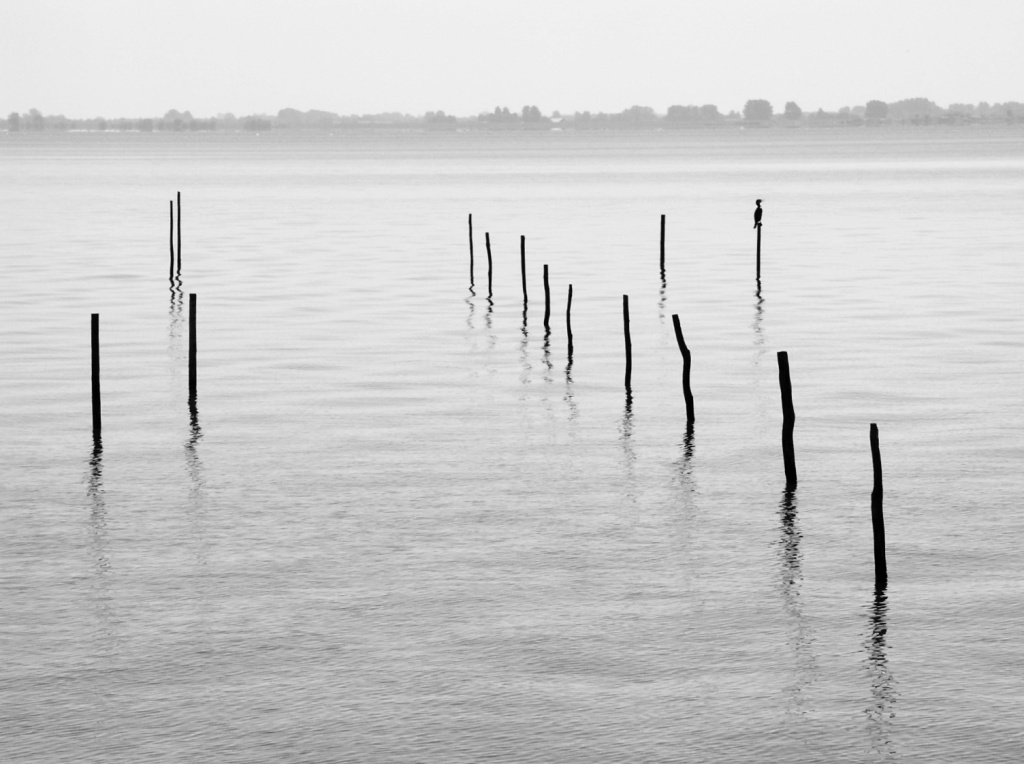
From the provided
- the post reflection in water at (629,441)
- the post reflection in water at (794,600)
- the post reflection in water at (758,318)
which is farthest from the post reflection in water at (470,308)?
the post reflection in water at (794,600)

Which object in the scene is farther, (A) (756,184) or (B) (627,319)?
(A) (756,184)

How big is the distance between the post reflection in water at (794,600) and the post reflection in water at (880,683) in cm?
72

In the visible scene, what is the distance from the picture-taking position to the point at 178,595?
21859 millimetres

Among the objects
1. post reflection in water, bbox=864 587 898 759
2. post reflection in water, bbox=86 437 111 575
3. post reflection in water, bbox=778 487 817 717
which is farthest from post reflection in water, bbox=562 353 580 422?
post reflection in water, bbox=864 587 898 759

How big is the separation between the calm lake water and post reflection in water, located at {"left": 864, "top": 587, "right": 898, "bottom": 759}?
59 mm

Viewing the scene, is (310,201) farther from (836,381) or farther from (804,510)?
(804,510)

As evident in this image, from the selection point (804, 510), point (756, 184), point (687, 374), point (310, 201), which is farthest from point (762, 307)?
point (756, 184)

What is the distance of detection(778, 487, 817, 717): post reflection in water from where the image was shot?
59.9ft

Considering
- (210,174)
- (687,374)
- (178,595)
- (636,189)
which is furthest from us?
(210,174)

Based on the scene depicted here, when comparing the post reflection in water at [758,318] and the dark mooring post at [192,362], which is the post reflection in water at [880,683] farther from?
the post reflection in water at [758,318]

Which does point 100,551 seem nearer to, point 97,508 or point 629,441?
point 97,508

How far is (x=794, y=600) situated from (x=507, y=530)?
5450 millimetres

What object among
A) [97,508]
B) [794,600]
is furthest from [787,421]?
[97,508]

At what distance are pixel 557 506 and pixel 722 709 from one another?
957 centimetres
